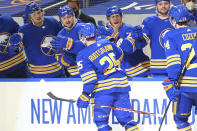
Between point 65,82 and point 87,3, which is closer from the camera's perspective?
point 65,82

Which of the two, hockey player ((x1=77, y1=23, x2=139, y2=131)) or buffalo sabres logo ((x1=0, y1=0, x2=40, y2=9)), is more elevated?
buffalo sabres logo ((x1=0, y1=0, x2=40, y2=9))

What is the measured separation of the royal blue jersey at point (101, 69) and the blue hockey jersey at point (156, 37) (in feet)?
2.31

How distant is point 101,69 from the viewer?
4305 mm

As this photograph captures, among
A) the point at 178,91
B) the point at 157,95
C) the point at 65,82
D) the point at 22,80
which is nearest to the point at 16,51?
the point at 22,80

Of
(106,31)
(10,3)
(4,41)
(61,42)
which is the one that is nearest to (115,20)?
(106,31)

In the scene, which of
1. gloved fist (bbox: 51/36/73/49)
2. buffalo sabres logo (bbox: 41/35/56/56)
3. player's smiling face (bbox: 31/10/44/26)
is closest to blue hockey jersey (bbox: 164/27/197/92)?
gloved fist (bbox: 51/36/73/49)

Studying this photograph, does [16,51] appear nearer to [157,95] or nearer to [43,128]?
[43,128]

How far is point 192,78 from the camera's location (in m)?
4.04

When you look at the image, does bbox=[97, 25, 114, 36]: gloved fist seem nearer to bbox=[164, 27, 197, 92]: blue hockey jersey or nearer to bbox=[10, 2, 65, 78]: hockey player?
bbox=[10, 2, 65, 78]: hockey player

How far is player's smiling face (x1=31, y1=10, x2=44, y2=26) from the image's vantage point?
5.21 m

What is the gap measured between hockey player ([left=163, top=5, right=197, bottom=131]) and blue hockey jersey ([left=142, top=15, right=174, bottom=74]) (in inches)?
32.2

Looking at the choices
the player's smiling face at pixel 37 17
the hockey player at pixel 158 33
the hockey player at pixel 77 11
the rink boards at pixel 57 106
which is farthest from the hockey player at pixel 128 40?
the player's smiling face at pixel 37 17

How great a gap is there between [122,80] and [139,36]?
0.66 metres

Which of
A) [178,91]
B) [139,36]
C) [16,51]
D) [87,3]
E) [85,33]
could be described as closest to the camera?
[178,91]
